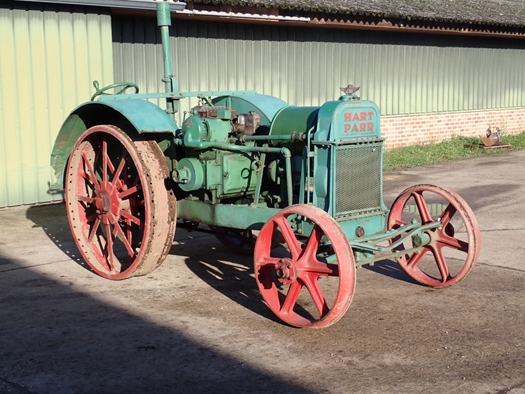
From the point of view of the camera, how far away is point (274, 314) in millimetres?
5012

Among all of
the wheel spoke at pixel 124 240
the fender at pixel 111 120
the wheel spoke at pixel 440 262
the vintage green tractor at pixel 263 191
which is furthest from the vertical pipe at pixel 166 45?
the wheel spoke at pixel 440 262

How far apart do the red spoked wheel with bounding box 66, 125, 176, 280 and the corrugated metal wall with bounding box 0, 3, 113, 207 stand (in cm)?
284

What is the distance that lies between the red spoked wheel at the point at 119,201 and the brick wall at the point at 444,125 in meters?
9.20

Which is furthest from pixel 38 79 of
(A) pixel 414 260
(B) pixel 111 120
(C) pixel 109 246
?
(A) pixel 414 260

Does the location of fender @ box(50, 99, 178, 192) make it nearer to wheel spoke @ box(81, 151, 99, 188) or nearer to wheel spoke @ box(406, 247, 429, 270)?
wheel spoke @ box(81, 151, 99, 188)

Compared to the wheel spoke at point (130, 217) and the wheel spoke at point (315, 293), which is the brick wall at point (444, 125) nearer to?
the wheel spoke at point (130, 217)

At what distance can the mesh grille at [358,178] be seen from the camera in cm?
514

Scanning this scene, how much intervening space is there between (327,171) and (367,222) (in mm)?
489

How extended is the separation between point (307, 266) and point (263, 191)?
3.96ft

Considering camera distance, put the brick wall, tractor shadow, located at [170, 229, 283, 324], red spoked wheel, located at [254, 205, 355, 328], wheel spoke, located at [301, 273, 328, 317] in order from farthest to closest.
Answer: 1. the brick wall
2. tractor shadow, located at [170, 229, 283, 324]
3. wheel spoke, located at [301, 273, 328, 317]
4. red spoked wheel, located at [254, 205, 355, 328]

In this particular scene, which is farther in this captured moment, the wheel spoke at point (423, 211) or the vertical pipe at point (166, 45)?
the vertical pipe at point (166, 45)

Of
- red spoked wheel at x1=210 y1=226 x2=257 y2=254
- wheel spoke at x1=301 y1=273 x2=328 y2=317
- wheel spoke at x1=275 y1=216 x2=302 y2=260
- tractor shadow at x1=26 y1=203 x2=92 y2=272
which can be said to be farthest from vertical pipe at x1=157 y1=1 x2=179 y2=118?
wheel spoke at x1=301 y1=273 x2=328 y2=317

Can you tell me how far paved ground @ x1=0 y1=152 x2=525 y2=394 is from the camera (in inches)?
158

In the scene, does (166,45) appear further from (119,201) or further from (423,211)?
(423,211)
